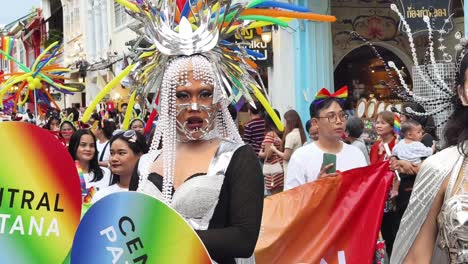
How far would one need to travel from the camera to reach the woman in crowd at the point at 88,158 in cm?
710

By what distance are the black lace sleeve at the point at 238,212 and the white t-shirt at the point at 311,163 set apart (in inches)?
126

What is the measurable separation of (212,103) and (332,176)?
116 inches

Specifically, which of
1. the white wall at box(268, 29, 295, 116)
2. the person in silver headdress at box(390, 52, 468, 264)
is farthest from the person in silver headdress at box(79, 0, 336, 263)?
the white wall at box(268, 29, 295, 116)

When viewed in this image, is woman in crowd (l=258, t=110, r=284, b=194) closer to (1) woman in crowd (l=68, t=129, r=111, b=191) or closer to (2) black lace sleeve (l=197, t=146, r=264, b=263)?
(1) woman in crowd (l=68, t=129, r=111, b=191)

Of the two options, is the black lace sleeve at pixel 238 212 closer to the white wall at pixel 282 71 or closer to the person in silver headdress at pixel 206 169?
the person in silver headdress at pixel 206 169

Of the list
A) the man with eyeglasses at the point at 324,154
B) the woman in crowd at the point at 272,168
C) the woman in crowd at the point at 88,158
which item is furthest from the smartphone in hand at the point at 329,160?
the woman in crowd at the point at 272,168

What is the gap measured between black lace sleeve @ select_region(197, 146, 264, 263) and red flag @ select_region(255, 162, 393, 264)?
2.64 m

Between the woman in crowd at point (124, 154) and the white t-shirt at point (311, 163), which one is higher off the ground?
the woman in crowd at point (124, 154)

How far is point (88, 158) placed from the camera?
7.38 metres

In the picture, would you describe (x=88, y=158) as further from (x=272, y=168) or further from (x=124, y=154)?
(x=272, y=168)

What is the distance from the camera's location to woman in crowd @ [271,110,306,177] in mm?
9781

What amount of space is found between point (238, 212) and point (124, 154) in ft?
9.69

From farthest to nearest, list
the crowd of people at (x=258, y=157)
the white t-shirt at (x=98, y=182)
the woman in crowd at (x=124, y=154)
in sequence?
the white t-shirt at (x=98, y=182), the woman in crowd at (x=124, y=154), the crowd of people at (x=258, y=157)

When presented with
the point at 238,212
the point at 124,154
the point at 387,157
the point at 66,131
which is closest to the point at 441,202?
the point at 238,212
